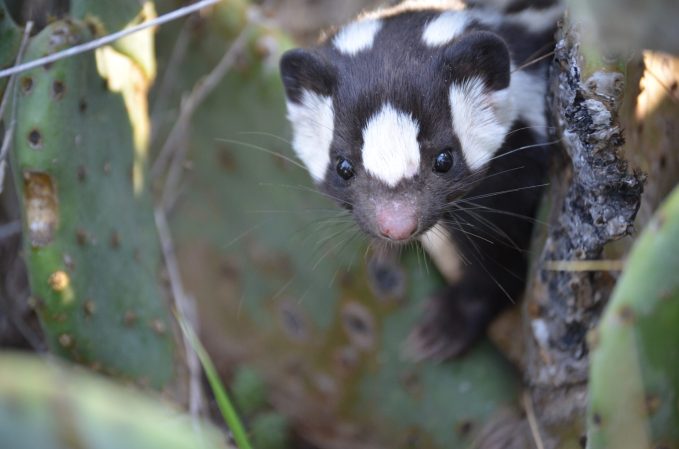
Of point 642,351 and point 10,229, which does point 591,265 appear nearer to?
point 642,351

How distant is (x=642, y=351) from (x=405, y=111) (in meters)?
0.82

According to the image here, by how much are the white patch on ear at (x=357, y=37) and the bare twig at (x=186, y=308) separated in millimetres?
760

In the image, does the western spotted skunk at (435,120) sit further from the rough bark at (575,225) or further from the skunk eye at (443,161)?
the rough bark at (575,225)

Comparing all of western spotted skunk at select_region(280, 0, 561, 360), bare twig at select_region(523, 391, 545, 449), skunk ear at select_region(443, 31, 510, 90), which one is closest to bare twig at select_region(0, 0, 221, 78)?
western spotted skunk at select_region(280, 0, 561, 360)

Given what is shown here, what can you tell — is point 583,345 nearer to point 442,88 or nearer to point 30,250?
point 442,88

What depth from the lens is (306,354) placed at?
9.21 ft

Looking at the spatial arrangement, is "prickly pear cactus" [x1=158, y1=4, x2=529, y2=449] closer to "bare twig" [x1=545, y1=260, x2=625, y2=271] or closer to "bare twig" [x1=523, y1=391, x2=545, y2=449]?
"bare twig" [x1=523, y1=391, x2=545, y2=449]

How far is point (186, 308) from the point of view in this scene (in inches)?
120

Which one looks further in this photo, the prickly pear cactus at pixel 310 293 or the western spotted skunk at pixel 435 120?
the prickly pear cactus at pixel 310 293

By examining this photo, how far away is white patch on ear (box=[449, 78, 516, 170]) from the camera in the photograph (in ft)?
6.96

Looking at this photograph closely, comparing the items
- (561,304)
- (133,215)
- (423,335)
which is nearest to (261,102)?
(133,215)

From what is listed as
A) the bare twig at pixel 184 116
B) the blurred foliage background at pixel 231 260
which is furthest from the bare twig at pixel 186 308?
the bare twig at pixel 184 116

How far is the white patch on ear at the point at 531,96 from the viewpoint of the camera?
2232 millimetres

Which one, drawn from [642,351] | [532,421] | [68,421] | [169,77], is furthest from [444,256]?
[68,421]
